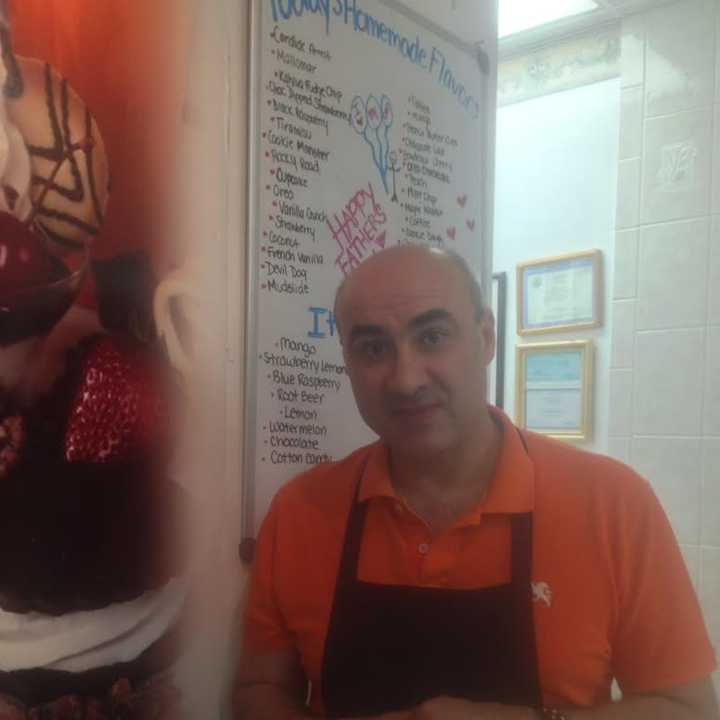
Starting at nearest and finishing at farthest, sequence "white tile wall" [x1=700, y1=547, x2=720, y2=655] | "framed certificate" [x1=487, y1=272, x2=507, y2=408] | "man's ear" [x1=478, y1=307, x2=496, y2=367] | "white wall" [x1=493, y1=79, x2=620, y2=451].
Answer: "man's ear" [x1=478, y1=307, x2=496, y2=367] < "white tile wall" [x1=700, y1=547, x2=720, y2=655] < "white wall" [x1=493, y1=79, x2=620, y2=451] < "framed certificate" [x1=487, y1=272, x2=507, y2=408]

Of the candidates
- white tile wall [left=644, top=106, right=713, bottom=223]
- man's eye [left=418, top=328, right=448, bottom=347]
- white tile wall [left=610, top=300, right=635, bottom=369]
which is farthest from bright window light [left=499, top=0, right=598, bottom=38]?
man's eye [left=418, top=328, right=448, bottom=347]

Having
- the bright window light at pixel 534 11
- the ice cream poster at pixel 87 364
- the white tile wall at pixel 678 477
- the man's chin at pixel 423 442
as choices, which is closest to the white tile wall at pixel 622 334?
the white tile wall at pixel 678 477

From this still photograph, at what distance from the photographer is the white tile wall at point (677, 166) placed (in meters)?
2.01

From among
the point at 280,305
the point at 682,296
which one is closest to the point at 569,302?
the point at 682,296

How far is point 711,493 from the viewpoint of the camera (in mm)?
1968

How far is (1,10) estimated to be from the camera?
81 centimetres

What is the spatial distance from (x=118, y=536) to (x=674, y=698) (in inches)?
26.6

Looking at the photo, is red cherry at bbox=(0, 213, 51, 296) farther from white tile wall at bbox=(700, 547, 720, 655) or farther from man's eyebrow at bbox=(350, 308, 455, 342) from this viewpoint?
white tile wall at bbox=(700, 547, 720, 655)

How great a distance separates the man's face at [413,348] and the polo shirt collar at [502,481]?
0.06 metres

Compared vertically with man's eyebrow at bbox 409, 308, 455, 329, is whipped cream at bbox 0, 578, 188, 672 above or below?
below

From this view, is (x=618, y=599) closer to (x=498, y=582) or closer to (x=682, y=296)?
(x=498, y=582)

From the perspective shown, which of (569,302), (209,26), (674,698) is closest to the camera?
(674,698)

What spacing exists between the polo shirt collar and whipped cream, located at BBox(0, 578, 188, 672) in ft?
0.91

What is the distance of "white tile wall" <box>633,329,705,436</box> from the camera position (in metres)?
1.99
